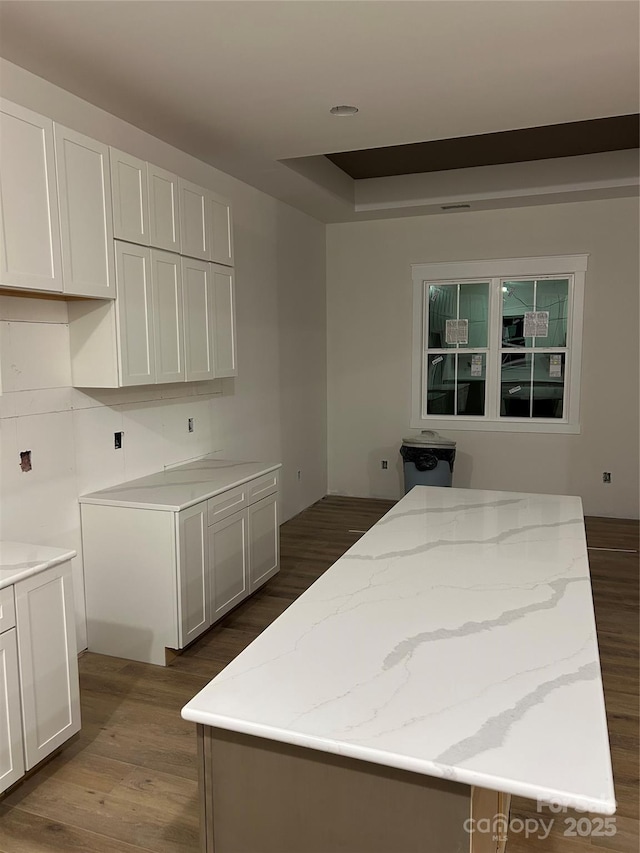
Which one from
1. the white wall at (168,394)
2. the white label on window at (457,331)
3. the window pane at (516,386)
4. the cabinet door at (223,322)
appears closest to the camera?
the white wall at (168,394)

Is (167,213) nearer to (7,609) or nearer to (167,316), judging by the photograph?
(167,316)

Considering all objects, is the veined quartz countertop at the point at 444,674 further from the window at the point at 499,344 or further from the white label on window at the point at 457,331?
the white label on window at the point at 457,331

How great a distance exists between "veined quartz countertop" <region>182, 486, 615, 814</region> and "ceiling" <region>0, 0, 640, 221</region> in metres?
1.97

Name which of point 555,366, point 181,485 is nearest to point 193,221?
point 181,485

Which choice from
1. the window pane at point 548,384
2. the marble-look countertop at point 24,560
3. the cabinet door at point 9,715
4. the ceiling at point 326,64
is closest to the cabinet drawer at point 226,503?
the marble-look countertop at point 24,560

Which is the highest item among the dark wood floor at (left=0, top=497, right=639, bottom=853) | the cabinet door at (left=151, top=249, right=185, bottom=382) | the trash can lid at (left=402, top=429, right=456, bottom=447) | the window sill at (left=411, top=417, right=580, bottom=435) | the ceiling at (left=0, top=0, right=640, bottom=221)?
the ceiling at (left=0, top=0, right=640, bottom=221)

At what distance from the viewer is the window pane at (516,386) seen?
19.5 feet

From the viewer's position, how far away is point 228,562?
3.51 metres

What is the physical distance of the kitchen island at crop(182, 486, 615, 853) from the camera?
1.11 metres

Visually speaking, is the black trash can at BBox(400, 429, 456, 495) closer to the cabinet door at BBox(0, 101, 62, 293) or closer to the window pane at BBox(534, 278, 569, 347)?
the window pane at BBox(534, 278, 569, 347)

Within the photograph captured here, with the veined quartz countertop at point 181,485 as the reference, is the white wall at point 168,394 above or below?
above

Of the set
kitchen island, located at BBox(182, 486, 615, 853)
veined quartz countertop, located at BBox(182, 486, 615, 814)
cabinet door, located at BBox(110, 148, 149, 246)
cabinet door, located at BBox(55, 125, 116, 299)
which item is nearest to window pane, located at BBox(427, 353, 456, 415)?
cabinet door, located at BBox(110, 148, 149, 246)

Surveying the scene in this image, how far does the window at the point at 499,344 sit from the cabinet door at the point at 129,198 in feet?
11.4

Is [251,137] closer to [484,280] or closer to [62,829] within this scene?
[484,280]
